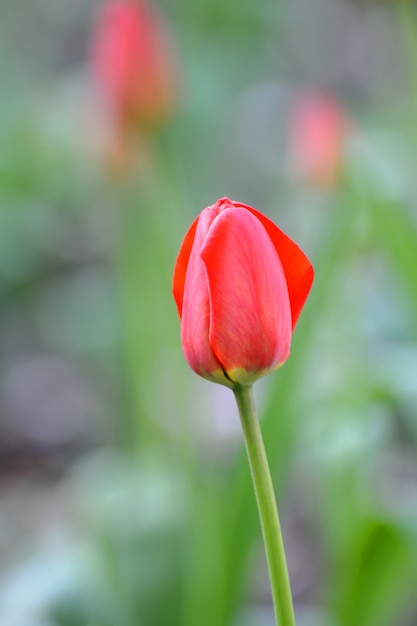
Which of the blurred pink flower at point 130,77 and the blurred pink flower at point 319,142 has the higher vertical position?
the blurred pink flower at point 130,77

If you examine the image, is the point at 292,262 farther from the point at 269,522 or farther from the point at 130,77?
the point at 130,77

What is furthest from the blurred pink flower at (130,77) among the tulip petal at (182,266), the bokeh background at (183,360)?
the tulip petal at (182,266)

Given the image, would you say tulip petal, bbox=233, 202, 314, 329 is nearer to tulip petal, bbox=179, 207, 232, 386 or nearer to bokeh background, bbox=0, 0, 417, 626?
tulip petal, bbox=179, 207, 232, 386

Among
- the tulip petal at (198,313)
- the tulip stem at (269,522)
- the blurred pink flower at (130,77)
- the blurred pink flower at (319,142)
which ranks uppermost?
the blurred pink flower at (130,77)

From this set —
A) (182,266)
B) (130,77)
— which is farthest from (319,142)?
(182,266)

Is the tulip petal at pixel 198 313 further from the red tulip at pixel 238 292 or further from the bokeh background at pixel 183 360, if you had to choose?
the bokeh background at pixel 183 360

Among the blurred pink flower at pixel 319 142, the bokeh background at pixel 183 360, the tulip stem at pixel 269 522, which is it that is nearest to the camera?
the tulip stem at pixel 269 522

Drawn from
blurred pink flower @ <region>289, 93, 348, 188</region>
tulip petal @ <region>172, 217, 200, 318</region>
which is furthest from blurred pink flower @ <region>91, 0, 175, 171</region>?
tulip petal @ <region>172, 217, 200, 318</region>

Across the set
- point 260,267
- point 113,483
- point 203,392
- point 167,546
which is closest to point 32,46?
point 203,392
